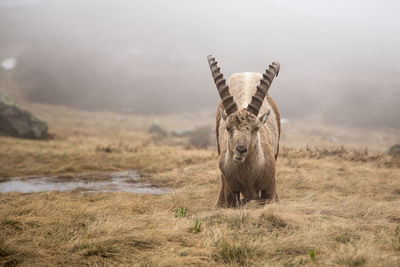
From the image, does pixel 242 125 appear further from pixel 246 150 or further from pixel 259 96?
pixel 259 96

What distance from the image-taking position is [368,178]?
385 inches

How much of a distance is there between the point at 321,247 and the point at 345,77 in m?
44.7

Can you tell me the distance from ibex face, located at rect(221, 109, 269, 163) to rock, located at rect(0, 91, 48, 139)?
16.6 meters

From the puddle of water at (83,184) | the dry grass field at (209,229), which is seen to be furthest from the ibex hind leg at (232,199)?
the puddle of water at (83,184)

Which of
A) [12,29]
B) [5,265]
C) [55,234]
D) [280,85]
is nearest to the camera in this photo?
[5,265]

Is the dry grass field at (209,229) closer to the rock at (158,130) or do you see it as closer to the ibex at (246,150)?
the ibex at (246,150)

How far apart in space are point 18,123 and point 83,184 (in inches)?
469

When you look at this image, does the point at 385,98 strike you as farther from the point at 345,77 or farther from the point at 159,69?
the point at 159,69

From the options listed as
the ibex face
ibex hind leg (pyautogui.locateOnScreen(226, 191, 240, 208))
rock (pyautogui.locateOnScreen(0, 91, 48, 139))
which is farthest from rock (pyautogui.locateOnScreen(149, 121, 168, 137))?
the ibex face

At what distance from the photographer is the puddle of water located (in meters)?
8.91

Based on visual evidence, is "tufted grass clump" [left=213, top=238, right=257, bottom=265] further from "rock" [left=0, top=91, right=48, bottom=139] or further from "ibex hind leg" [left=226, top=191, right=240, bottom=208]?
"rock" [left=0, top=91, right=48, bottom=139]

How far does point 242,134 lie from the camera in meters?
5.57

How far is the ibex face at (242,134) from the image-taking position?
17.7 feet

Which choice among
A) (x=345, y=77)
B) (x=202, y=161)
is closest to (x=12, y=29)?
(x=345, y=77)
